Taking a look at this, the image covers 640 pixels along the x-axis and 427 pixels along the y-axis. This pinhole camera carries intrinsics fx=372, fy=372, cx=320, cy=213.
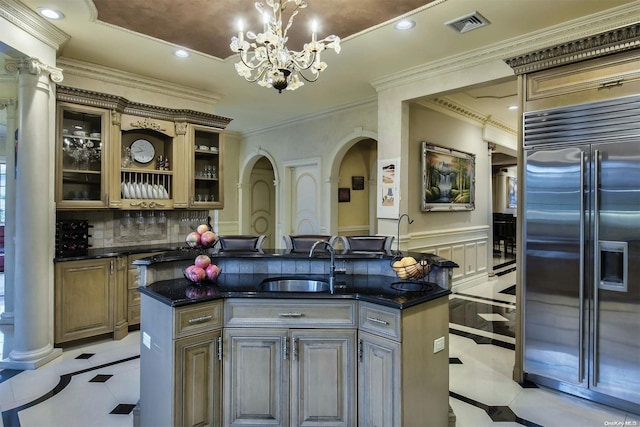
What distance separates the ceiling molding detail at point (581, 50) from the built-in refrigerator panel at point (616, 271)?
0.66 meters

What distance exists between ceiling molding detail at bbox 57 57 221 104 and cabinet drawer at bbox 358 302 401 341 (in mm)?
4038

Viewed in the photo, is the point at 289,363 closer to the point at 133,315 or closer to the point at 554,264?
the point at 554,264

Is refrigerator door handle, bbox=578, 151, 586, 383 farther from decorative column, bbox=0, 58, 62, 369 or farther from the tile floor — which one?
decorative column, bbox=0, 58, 62, 369

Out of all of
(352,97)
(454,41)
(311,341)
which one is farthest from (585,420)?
(352,97)

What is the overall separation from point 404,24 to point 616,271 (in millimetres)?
2494

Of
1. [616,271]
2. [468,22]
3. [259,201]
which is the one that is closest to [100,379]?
[616,271]

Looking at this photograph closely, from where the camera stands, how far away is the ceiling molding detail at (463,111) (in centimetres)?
542

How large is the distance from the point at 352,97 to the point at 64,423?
479 cm

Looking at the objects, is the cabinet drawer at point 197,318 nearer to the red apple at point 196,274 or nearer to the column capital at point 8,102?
the red apple at point 196,274

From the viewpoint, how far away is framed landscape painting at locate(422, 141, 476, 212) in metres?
5.33

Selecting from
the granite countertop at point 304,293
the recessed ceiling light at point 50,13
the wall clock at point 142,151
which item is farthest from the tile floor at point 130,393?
the recessed ceiling light at point 50,13

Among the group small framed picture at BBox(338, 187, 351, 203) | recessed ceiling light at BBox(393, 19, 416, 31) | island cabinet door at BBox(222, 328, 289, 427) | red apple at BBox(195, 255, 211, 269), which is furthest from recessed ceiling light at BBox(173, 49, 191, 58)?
small framed picture at BBox(338, 187, 351, 203)

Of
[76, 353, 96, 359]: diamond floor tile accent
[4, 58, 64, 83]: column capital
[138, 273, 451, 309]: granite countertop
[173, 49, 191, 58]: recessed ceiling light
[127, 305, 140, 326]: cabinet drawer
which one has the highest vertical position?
[173, 49, 191, 58]: recessed ceiling light

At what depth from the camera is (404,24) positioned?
3.19m
